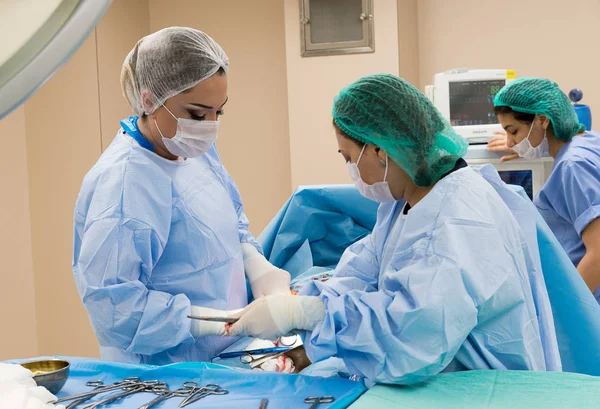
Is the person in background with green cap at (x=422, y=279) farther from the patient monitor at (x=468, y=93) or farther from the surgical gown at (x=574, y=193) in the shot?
the patient monitor at (x=468, y=93)

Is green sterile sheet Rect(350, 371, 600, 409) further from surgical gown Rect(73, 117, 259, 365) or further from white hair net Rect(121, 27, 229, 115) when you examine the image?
white hair net Rect(121, 27, 229, 115)

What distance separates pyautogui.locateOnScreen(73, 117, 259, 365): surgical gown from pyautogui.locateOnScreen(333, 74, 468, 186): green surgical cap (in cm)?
53

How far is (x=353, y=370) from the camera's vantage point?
130 cm

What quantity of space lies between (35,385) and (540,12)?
3765 millimetres

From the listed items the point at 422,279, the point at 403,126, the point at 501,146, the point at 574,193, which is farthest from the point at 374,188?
the point at 501,146

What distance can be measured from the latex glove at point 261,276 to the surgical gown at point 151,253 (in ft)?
0.29

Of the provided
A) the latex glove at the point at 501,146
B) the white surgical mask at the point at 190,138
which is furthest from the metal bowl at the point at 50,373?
the latex glove at the point at 501,146

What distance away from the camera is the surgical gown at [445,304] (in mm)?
1210

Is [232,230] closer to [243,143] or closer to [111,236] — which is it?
[111,236]

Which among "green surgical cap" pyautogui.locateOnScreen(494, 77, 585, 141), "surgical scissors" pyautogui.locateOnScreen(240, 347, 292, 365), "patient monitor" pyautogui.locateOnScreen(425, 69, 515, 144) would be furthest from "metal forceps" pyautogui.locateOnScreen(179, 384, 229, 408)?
"patient monitor" pyautogui.locateOnScreen(425, 69, 515, 144)

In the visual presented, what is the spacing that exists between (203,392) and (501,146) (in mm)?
2280

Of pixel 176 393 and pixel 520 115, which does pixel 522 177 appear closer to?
pixel 520 115

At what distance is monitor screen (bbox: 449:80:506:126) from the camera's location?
343 cm

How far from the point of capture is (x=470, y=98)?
3445mm
